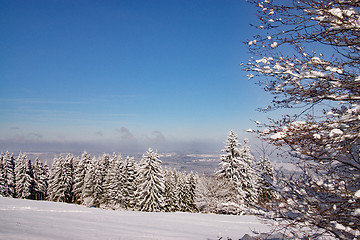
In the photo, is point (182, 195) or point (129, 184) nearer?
point (129, 184)

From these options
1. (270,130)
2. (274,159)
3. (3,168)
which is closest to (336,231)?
(274,159)

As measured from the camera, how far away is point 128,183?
3728cm

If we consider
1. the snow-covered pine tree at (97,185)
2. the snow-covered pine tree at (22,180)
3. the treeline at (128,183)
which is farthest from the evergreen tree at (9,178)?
the snow-covered pine tree at (97,185)

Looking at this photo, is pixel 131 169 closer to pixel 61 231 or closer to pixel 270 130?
pixel 61 231

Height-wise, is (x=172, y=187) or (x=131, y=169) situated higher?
(x=131, y=169)

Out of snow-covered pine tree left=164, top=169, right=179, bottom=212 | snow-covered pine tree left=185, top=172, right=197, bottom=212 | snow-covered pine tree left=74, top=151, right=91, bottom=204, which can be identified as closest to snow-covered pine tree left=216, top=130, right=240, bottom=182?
snow-covered pine tree left=164, top=169, right=179, bottom=212

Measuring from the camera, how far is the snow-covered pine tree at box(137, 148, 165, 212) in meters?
31.9

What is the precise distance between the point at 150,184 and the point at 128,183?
7115 mm

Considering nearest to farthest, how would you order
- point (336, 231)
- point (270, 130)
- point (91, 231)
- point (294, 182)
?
1. point (336, 231)
2. point (270, 130)
3. point (294, 182)
4. point (91, 231)

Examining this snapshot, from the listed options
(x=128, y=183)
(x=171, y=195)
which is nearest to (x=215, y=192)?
(x=171, y=195)

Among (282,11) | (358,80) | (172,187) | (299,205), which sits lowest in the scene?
(172,187)

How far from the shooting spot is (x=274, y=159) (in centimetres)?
408

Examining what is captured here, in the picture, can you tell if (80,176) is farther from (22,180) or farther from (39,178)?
(39,178)

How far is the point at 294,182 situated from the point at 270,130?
1.17 m
